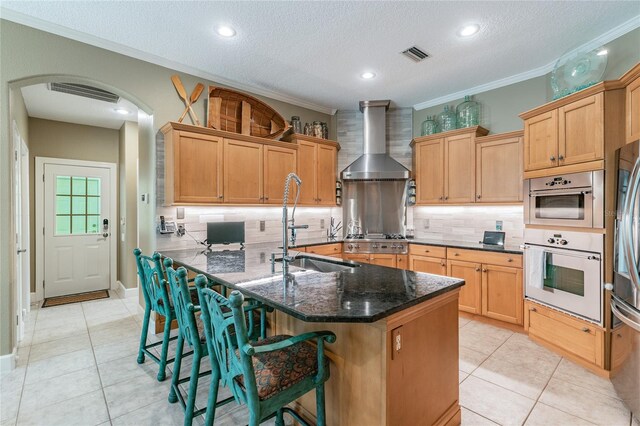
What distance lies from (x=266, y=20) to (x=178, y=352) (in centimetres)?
281

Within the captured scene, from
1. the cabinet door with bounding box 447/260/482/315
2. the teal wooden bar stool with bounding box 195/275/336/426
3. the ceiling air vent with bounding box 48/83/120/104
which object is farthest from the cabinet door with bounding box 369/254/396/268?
the ceiling air vent with bounding box 48/83/120/104

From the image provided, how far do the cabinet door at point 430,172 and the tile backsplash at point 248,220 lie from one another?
4.54 feet

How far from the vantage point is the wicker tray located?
3648 mm

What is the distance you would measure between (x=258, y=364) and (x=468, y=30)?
3.24 m

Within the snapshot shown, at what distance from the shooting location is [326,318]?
1.23 m

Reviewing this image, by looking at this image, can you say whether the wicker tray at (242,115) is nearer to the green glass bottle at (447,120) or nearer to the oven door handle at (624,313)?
the green glass bottle at (447,120)

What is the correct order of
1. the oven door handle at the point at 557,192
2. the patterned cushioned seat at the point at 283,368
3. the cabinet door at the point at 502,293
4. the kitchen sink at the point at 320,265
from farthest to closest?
the cabinet door at the point at 502,293 < the oven door handle at the point at 557,192 < the kitchen sink at the point at 320,265 < the patterned cushioned seat at the point at 283,368

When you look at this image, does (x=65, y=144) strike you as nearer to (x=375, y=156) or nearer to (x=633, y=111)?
(x=375, y=156)

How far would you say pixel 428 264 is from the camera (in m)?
4.01

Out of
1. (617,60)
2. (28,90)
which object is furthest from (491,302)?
(28,90)

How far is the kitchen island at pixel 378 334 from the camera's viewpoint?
1.37m

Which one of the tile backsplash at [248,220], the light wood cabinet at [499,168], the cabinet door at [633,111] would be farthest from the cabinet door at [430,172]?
the cabinet door at [633,111]

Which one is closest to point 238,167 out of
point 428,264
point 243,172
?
point 243,172

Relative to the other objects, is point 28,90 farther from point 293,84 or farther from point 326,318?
point 326,318
